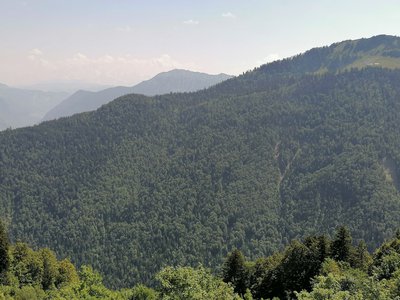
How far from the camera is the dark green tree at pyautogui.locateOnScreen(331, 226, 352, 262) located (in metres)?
70.6

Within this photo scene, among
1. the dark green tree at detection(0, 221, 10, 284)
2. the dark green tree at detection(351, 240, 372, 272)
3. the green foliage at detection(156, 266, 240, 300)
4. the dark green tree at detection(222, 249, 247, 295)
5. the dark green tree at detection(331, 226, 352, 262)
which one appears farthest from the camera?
the dark green tree at detection(222, 249, 247, 295)

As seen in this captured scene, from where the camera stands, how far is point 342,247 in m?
71.2

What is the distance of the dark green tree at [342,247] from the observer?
7062 centimetres

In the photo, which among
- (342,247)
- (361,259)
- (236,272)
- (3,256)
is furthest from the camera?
(236,272)

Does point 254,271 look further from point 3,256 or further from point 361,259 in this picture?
point 3,256

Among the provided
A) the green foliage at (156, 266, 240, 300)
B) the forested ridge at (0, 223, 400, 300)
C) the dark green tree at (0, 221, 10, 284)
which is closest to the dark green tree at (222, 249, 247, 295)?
the forested ridge at (0, 223, 400, 300)

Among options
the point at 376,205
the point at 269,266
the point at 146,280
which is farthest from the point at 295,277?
the point at 376,205

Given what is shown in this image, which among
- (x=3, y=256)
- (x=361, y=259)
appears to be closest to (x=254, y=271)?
(x=361, y=259)

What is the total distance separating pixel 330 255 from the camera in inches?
2798

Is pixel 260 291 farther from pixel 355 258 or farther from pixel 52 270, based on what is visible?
pixel 52 270

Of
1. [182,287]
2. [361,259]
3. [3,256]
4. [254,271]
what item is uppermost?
[182,287]

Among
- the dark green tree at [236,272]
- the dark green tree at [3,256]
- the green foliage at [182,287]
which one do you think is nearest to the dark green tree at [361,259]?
the dark green tree at [236,272]

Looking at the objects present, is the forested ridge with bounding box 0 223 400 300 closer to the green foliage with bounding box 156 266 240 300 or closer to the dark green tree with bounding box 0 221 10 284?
the dark green tree with bounding box 0 221 10 284

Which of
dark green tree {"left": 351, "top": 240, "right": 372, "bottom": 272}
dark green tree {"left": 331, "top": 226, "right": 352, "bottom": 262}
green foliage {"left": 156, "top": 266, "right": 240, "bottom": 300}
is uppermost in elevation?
green foliage {"left": 156, "top": 266, "right": 240, "bottom": 300}
